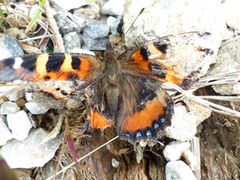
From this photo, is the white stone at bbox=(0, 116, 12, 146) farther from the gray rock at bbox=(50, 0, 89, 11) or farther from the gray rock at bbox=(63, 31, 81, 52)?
the gray rock at bbox=(50, 0, 89, 11)

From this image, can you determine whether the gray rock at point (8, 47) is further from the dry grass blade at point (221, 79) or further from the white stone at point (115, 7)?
the dry grass blade at point (221, 79)

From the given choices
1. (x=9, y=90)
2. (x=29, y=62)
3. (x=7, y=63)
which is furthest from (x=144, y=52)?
(x=9, y=90)

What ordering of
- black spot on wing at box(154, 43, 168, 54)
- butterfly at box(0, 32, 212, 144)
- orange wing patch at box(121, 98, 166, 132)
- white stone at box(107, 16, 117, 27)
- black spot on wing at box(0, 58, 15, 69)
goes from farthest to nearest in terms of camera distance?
white stone at box(107, 16, 117, 27) → orange wing patch at box(121, 98, 166, 132) → black spot on wing at box(154, 43, 168, 54) → butterfly at box(0, 32, 212, 144) → black spot on wing at box(0, 58, 15, 69)

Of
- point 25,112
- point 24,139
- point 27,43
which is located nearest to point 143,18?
point 27,43

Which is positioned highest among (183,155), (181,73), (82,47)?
(181,73)

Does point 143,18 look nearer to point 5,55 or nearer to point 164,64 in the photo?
point 164,64

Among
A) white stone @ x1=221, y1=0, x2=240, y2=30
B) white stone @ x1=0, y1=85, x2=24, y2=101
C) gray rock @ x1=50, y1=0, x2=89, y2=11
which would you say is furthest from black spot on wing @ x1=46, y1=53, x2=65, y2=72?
white stone @ x1=221, y1=0, x2=240, y2=30

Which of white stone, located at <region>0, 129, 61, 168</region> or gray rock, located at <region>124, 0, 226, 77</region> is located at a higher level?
gray rock, located at <region>124, 0, 226, 77</region>
